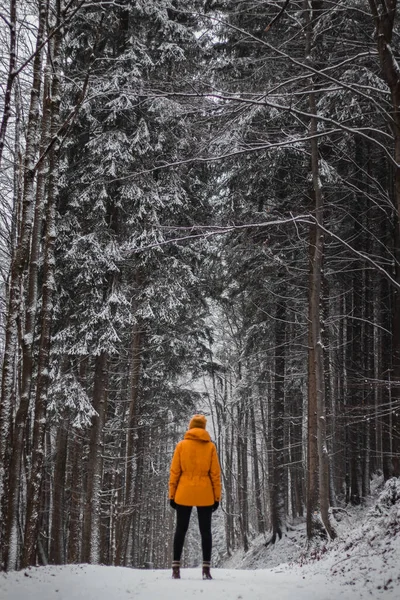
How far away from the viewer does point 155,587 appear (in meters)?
5.39

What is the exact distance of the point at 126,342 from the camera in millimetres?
14883

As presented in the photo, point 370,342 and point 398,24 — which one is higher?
point 398,24

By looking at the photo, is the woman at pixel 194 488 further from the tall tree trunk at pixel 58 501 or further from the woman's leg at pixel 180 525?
the tall tree trunk at pixel 58 501

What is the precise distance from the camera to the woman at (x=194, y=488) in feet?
19.9

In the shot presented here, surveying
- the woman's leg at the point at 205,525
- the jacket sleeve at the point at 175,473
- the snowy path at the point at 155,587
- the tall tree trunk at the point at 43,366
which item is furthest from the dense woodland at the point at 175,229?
the woman's leg at the point at 205,525

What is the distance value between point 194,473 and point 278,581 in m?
1.77

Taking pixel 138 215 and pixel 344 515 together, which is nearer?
pixel 344 515

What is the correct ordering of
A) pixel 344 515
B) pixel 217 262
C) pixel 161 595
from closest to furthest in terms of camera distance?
pixel 161 595 < pixel 344 515 < pixel 217 262

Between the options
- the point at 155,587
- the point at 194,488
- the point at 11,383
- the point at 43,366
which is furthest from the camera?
the point at 43,366

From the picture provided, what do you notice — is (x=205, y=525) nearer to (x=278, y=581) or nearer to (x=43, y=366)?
(x=278, y=581)

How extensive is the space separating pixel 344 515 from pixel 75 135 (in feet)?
36.6

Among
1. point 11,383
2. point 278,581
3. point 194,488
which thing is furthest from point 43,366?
point 278,581

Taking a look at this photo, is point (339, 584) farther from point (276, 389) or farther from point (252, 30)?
point (252, 30)

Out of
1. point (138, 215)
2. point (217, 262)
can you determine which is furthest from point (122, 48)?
point (217, 262)
